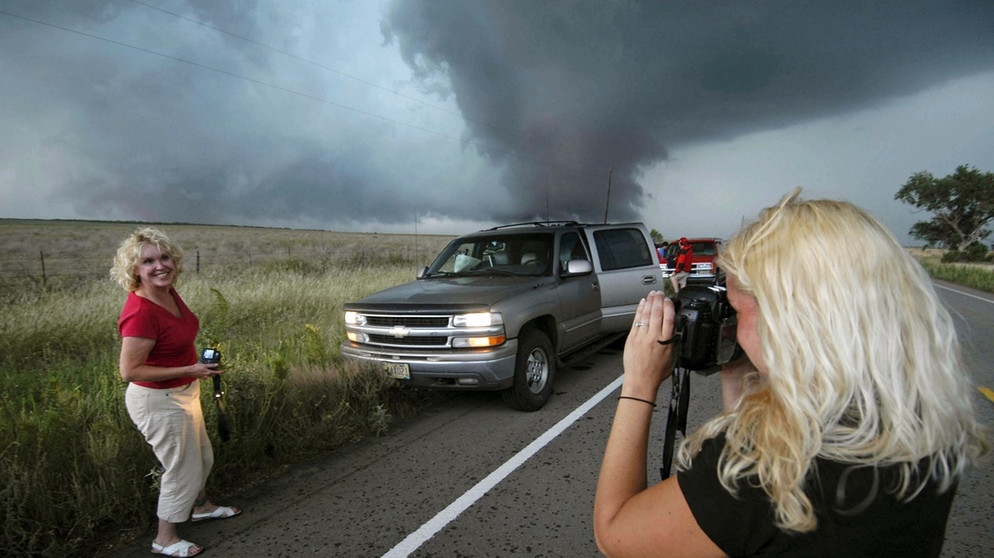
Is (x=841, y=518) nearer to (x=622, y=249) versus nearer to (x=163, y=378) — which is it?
(x=163, y=378)

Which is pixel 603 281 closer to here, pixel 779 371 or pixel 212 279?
pixel 779 371

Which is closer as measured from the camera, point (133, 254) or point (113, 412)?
point (133, 254)

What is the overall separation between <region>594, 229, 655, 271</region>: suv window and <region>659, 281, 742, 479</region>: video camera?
5.55 m

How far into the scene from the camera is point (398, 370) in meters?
5.07

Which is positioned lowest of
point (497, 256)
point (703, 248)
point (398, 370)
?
point (398, 370)

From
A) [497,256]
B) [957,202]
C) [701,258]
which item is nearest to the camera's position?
[497,256]

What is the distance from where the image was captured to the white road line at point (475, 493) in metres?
2.99

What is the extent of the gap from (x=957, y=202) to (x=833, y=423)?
62385 mm

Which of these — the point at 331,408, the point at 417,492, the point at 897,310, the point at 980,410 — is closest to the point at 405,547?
the point at 417,492

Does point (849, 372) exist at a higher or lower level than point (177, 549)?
higher

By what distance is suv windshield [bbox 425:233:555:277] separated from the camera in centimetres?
615

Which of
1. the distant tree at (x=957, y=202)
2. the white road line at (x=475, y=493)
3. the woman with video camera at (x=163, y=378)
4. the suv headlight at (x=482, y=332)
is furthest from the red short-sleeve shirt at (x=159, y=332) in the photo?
the distant tree at (x=957, y=202)

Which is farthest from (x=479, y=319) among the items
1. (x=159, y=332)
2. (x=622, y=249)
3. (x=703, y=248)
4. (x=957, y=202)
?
(x=957, y=202)

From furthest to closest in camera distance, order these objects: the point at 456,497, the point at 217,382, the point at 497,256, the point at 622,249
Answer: the point at 622,249 → the point at 497,256 → the point at 456,497 → the point at 217,382
